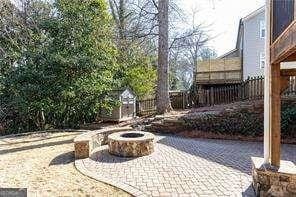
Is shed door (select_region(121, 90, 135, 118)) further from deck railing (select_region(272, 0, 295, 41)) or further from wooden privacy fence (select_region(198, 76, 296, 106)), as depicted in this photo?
deck railing (select_region(272, 0, 295, 41))

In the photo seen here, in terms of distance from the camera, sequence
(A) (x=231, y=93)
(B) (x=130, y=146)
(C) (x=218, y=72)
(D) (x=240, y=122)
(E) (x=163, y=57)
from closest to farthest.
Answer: (B) (x=130, y=146), (D) (x=240, y=122), (E) (x=163, y=57), (A) (x=231, y=93), (C) (x=218, y=72)

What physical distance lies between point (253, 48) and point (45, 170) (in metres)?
18.9

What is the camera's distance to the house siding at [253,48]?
2302cm

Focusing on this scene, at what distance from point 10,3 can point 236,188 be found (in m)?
15.5

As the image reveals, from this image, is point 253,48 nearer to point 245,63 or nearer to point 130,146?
point 245,63

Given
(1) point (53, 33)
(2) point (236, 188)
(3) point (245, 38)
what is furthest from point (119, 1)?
(2) point (236, 188)

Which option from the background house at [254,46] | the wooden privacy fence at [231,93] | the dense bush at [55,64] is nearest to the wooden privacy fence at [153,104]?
the wooden privacy fence at [231,93]

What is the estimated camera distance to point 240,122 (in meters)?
13.0

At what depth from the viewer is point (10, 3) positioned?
56.8ft

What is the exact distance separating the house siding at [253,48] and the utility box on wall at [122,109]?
30.8 ft

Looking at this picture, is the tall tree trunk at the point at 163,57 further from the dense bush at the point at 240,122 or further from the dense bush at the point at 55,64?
the dense bush at the point at 240,122

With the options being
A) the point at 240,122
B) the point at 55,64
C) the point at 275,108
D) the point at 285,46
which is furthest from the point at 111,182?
the point at 55,64

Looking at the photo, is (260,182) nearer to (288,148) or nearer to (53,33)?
(288,148)

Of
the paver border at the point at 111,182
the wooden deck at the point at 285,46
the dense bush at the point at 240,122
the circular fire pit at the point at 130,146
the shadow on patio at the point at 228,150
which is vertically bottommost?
the paver border at the point at 111,182
